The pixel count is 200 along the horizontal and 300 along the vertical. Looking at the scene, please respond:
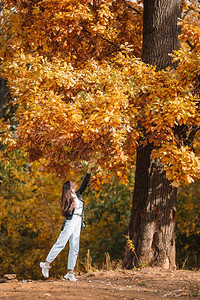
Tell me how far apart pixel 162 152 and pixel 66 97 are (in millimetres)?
2161

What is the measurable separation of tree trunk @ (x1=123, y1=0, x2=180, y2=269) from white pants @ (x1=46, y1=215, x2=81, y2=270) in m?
1.71

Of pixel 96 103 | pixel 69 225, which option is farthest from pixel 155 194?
pixel 96 103

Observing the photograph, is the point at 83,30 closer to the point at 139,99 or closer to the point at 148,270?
the point at 139,99

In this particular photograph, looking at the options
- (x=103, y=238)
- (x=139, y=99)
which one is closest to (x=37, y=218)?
(x=103, y=238)

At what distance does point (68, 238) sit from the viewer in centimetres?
646

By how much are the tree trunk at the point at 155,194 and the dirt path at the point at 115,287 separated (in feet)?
2.27

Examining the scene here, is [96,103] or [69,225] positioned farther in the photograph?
[96,103]

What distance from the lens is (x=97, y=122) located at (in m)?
6.19

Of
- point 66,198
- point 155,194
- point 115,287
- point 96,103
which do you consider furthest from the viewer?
point 155,194

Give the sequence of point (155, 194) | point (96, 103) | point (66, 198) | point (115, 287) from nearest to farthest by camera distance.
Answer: point (115, 287), point (66, 198), point (96, 103), point (155, 194)

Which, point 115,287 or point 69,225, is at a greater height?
point 69,225

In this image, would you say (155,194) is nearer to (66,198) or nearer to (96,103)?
(66,198)

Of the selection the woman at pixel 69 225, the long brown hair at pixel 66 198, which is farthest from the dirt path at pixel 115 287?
the long brown hair at pixel 66 198

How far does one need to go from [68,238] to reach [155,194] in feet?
7.66
